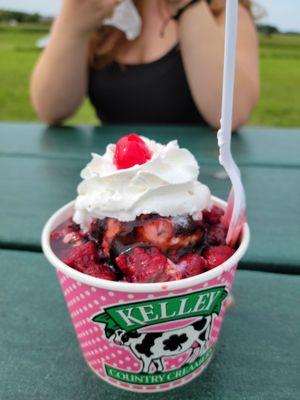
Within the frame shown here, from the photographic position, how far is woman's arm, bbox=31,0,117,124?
4.63 feet

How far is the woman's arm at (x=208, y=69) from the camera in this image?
56.9 inches

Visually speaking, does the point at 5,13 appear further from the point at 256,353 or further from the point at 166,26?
the point at 256,353

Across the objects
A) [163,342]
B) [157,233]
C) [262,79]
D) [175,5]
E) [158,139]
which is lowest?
[262,79]

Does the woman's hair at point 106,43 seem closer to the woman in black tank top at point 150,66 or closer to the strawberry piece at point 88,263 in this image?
the woman in black tank top at point 150,66

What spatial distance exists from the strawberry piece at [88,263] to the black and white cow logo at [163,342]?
65 mm

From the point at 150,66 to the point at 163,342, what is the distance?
1.22 meters

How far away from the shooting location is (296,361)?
1.83 ft

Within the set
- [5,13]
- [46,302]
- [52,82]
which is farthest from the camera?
[5,13]

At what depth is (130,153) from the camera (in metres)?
0.60

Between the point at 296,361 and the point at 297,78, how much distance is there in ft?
17.9

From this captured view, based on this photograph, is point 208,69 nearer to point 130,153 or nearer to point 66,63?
point 66,63

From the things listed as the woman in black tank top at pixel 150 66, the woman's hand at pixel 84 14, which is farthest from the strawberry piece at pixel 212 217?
the woman's hand at pixel 84 14

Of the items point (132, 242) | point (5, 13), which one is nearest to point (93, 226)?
point (132, 242)

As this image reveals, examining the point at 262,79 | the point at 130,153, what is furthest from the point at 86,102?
the point at 130,153
